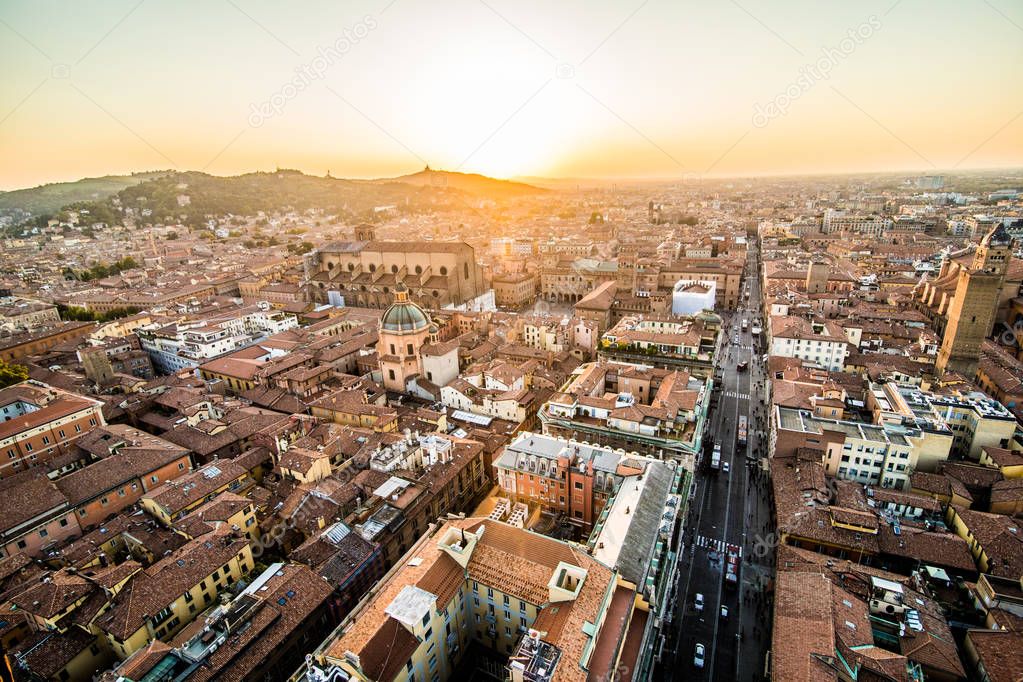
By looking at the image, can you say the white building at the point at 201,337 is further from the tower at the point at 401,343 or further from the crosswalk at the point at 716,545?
the crosswalk at the point at 716,545

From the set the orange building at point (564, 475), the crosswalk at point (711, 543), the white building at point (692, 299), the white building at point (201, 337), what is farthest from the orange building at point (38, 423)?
the white building at point (692, 299)

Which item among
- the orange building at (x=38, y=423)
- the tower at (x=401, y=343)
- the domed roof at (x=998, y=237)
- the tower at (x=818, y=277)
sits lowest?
the orange building at (x=38, y=423)

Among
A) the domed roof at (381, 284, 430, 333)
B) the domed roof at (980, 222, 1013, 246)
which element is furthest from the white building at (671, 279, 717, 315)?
the domed roof at (381, 284, 430, 333)

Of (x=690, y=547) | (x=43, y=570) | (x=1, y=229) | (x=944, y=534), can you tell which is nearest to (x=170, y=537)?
(x=43, y=570)

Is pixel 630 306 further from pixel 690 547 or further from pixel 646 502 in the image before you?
pixel 646 502

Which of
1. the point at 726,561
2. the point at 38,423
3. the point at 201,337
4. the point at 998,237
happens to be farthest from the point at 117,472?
the point at 998,237

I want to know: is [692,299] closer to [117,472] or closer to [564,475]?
[564,475]
